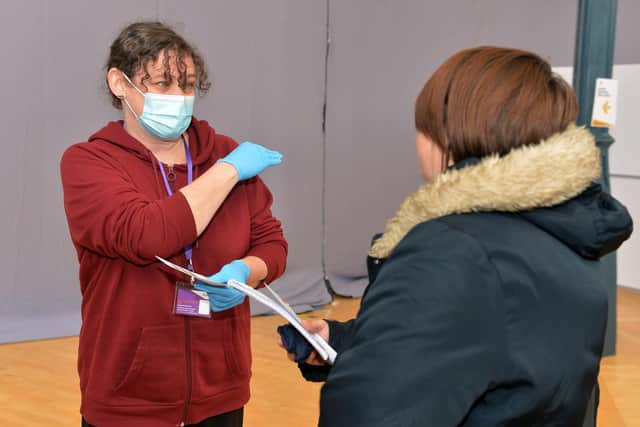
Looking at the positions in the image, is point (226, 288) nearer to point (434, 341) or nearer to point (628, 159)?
point (434, 341)

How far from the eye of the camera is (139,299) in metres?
1.68

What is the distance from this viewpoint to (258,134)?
5.22m

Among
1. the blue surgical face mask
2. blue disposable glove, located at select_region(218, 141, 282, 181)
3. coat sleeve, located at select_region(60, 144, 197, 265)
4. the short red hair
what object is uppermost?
the short red hair

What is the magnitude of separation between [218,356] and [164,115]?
0.52 meters

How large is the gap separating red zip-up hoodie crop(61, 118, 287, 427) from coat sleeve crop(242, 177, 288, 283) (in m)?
0.09

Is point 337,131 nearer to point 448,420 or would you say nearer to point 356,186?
point 356,186

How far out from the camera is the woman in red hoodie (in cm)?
167

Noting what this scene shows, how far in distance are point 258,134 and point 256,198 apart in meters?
3.34

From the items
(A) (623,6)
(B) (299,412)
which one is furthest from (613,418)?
(A) (623,6)

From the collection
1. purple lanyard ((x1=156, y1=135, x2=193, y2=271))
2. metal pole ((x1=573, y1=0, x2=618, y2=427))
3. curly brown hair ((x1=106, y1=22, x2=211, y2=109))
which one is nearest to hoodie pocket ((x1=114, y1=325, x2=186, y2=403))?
purple lanyard ((x1=156, y1=135, x2=193, y2=271))

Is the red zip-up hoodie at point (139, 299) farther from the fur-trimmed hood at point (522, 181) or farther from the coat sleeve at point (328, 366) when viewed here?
the fur-trimmed hood at point (522, 181)

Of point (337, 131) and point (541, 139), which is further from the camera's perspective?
point (337, 131)

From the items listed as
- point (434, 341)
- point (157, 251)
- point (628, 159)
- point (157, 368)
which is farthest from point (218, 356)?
point (628, 159)

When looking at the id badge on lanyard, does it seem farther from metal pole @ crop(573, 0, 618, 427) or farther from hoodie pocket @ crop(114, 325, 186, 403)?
metal pole @ crop(573, 0, 618, 427)
